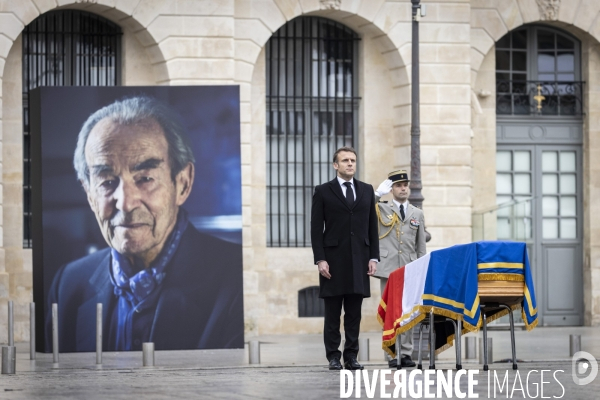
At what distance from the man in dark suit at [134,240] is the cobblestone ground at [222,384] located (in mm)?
1976

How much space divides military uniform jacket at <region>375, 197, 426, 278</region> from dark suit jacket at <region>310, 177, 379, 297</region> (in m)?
1.22

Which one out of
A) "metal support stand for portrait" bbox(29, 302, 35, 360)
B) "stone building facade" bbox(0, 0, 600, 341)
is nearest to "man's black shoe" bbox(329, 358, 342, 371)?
"metal support stand for portrait" bbox(29, 302, 35, 360)

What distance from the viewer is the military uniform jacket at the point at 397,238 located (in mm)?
13805

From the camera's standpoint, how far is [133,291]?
15.3 metres

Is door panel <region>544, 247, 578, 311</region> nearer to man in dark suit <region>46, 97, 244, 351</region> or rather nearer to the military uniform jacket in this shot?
man in dark suit <region>46, 97, 244, 351</region>

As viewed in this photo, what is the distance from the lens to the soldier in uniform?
13.8 metres

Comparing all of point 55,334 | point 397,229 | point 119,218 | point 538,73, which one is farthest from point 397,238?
point 538,73

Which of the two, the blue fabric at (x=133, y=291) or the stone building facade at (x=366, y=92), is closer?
the blue fabric at (x=133, y=291)

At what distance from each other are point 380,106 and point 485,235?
8.95 ft

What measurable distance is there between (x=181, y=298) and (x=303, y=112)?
7428 mm

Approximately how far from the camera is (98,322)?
14.3 metres

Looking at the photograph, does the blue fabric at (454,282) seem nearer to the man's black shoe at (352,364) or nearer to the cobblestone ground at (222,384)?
the cobblestone ground at (222,384)

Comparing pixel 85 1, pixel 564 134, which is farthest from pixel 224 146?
pixel 564 134

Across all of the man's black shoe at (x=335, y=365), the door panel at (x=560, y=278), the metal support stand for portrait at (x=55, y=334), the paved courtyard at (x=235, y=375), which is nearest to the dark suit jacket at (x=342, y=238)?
the man's black shoe at (x=335, y=365)
